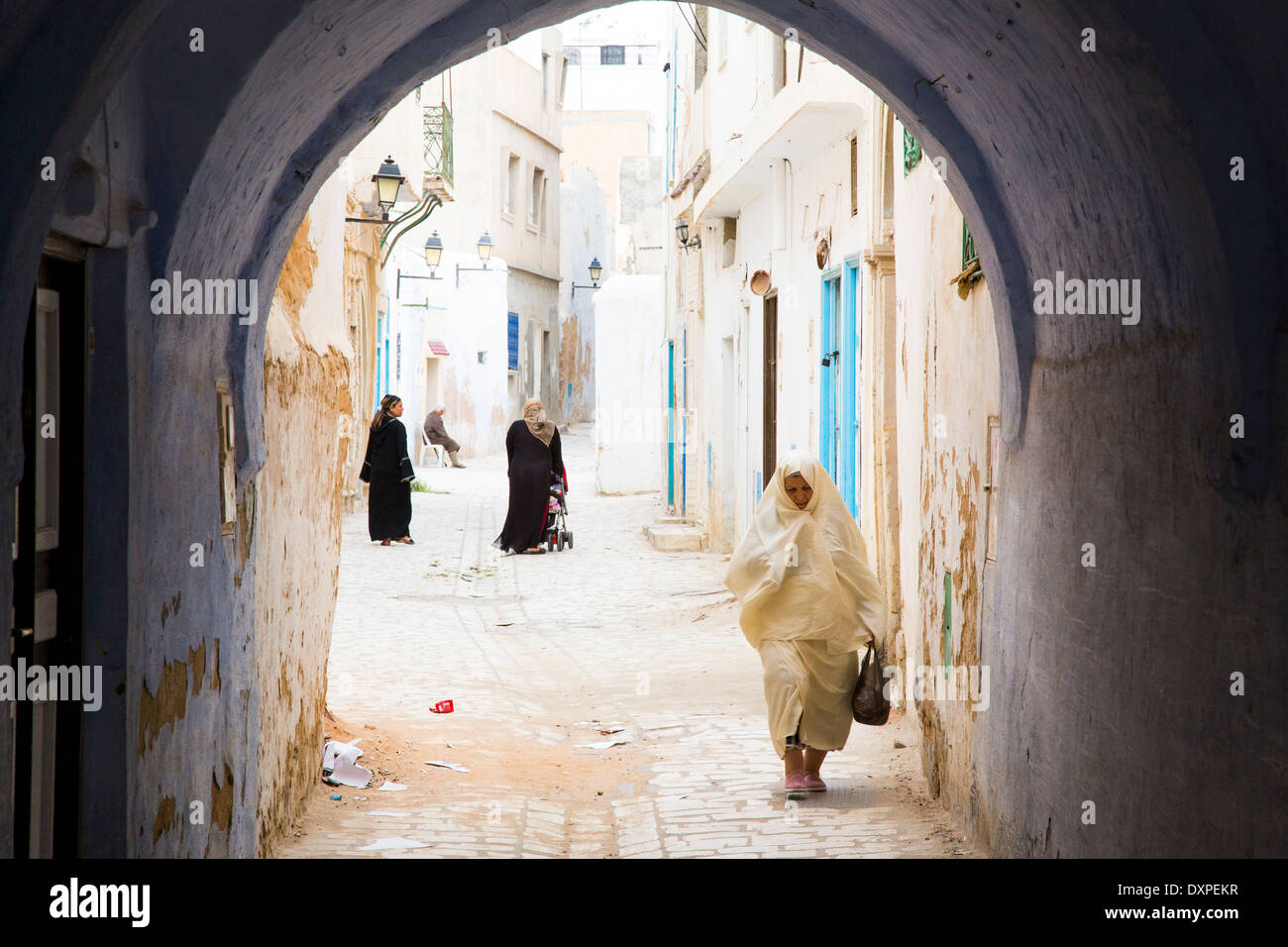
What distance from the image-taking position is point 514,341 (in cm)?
3469

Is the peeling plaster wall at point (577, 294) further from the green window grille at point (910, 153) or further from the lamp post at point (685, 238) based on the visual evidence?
the green window grille at point (910, 153)

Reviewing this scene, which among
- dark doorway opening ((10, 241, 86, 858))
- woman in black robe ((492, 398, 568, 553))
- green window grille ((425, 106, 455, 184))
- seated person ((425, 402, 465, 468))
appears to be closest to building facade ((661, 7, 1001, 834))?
woman in black robe ((492, 398, 568, 553))

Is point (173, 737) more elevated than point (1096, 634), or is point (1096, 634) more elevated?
point (1096, 634)

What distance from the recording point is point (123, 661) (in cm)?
305

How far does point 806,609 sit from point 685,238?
36.8 feet

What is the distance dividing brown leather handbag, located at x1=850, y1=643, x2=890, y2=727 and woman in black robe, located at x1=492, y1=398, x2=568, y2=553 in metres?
9.30

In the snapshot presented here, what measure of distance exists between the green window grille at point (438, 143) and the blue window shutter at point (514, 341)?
12633 millimetres

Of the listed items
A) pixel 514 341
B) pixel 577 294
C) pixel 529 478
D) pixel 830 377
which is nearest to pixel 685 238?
pixel 529 478

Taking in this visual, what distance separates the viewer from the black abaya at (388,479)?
1473 centimetres

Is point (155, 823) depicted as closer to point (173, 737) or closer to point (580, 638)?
point (173, 737)

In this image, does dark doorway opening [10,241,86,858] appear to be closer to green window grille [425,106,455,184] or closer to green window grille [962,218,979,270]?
green window grille [962,218,979,270]

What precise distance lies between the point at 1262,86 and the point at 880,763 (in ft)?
14.7
